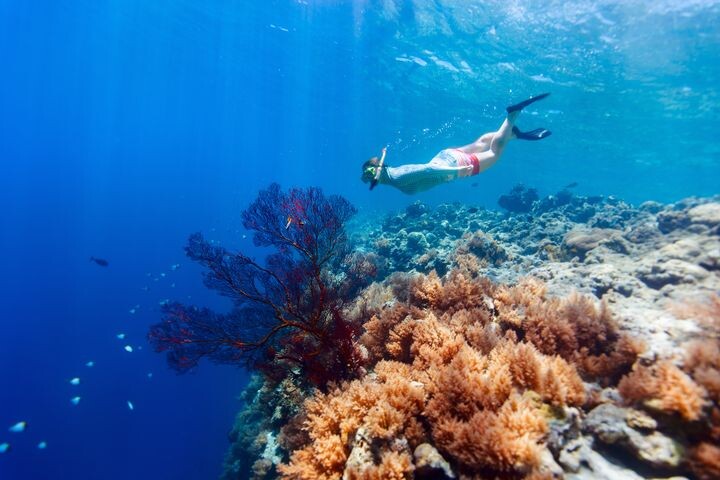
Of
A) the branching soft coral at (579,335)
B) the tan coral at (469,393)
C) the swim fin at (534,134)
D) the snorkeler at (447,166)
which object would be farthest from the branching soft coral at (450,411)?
the swim fin at (534,134)

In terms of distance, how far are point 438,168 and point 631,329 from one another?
4626 millimetres

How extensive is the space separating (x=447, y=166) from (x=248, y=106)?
5855cm

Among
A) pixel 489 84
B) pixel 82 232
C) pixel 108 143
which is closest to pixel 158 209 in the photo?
pixel 82 232

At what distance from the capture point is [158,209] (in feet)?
335

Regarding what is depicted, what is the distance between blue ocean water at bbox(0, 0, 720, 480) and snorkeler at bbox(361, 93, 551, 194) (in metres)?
16.4

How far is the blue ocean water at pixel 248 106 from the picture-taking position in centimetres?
2338

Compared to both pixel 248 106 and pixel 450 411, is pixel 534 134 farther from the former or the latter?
pixel 248 106

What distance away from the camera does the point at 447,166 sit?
25.8ft

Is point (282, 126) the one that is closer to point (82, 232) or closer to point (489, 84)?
point (489, 84)

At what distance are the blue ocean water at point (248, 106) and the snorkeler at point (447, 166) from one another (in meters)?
16.4

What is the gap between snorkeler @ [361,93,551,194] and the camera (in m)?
7.16

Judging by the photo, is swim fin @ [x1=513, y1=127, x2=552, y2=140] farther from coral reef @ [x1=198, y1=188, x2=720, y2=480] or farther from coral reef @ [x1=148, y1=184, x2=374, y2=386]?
coral reef @ [x1=148, y1=184, x2=374, y2=386]

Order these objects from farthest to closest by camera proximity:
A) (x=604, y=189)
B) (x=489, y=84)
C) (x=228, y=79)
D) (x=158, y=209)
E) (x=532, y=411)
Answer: (x=158, y=209) < (x=604, y=189) < (x=228, y=79) < (x=489, y=84) < (x=532, y=411)

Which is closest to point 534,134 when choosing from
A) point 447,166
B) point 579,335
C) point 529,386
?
point 447,166
